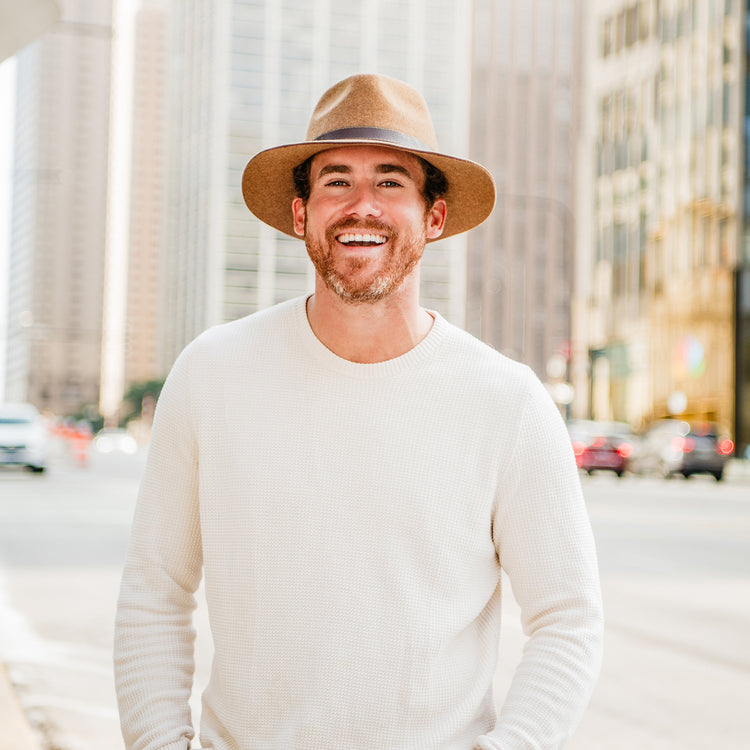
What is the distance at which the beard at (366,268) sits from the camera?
2.29 m

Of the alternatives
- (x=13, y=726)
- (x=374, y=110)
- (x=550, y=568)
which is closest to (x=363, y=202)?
(x=374, y=110)

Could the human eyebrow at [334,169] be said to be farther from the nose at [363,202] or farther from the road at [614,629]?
the road at [614,629]

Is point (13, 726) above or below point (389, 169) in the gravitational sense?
below

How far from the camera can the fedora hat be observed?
2.31 m

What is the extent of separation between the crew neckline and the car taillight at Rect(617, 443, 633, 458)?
1311 inches

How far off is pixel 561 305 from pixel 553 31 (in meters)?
33.0

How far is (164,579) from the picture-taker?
2.28 metres

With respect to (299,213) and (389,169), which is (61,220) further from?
(389,169)

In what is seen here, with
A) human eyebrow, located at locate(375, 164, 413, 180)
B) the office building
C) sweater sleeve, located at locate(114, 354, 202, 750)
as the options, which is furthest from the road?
→ the office building

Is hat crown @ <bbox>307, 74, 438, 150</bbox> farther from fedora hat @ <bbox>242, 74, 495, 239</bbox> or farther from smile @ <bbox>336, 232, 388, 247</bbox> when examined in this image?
smile @ <bbox>336, 232, 388, 247</bbox>

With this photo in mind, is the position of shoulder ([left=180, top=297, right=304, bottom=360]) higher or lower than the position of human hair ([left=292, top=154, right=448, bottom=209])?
lower

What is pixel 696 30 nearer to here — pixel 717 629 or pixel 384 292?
pixel 717 629

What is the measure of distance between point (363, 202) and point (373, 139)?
0.12 metres

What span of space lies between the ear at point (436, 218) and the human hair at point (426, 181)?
0.04 ft
